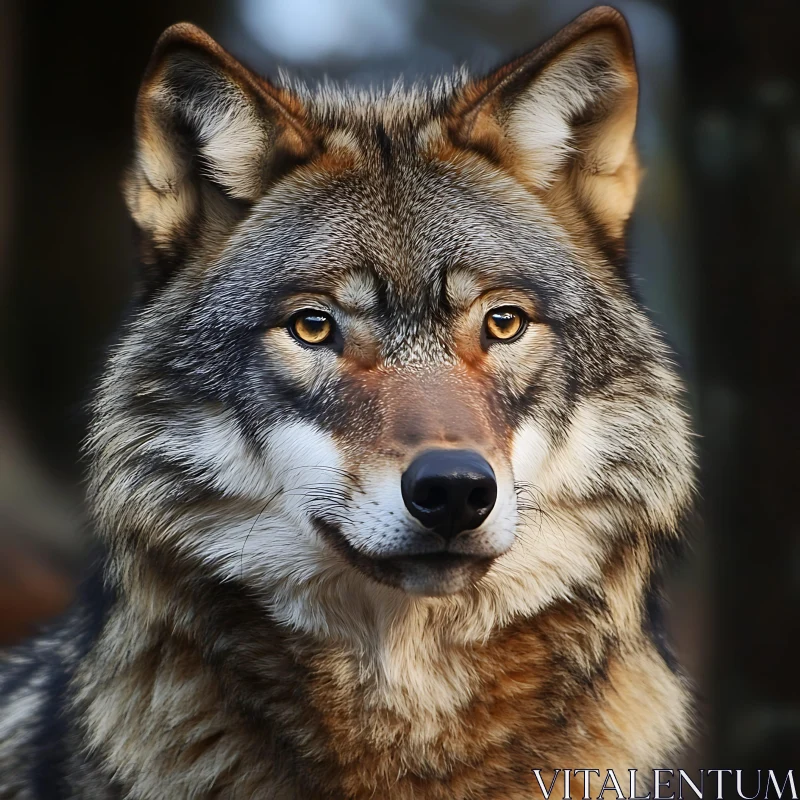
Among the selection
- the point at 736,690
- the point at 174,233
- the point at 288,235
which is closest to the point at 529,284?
the point at 288,235

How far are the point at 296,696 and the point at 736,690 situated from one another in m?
2.70

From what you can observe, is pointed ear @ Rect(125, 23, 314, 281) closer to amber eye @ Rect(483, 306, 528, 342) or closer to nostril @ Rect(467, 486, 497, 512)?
amber eye @ Rect(483, 306, 528, 342)

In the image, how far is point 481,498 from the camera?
6.40ft

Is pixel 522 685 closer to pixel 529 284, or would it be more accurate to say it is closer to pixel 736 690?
pixel 529 284

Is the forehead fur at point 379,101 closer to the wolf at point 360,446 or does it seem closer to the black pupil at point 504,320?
the wolf at point 360,446

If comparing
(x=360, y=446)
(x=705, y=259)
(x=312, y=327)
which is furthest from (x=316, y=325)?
(x=705, y=259)

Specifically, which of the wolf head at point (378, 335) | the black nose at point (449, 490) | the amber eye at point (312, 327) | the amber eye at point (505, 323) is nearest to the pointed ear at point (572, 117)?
the wolf head at point (378, 335)

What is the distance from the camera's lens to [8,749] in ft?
9.13

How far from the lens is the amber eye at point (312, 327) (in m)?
2.32

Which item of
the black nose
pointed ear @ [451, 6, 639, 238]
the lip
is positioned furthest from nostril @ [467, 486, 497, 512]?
pointed ear @ [451, 6, 639, 238]

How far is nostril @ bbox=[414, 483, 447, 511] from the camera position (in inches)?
75.4

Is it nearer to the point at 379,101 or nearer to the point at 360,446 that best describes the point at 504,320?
the point at 360,446

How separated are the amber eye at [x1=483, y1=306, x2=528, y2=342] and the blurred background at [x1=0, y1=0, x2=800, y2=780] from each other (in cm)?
57

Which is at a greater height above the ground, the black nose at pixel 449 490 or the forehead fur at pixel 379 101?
the forehead fur at pixel 379 101
